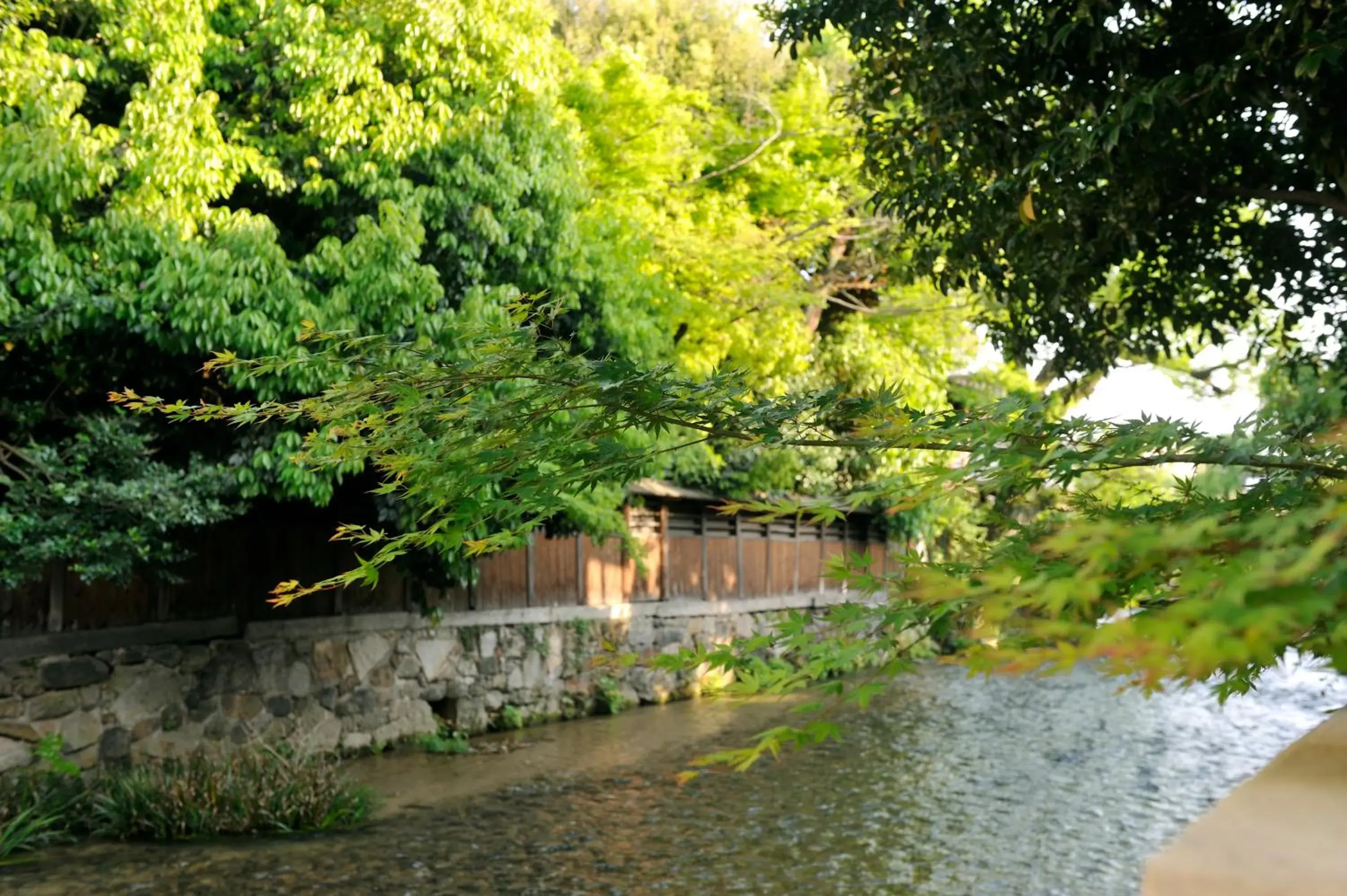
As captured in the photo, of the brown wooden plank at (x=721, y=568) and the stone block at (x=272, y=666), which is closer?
the stone block at (x=272, y=666)

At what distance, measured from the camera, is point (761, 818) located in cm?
1090

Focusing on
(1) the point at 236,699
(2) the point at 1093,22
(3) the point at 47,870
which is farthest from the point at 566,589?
(2) the point at 1093,22

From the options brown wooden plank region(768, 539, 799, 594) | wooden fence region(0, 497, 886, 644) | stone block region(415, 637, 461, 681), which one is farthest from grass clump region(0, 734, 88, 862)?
brown wooden plank region(768, 539, 799, 594)

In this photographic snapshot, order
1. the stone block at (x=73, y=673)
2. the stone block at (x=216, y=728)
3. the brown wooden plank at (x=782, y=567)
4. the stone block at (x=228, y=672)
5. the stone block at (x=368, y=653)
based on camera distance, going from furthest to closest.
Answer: the brown wooden plank at (x=782, y=567)
the stone block at (x=368, y=653)
the stone block at (x=228, y=672)
the stone block at (x=216, y=728)
the stone block at (x=73, y=673)

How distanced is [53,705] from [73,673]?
0.33 meters

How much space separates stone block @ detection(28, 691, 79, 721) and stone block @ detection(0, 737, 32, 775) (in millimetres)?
248

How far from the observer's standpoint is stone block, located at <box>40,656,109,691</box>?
35.1 feet

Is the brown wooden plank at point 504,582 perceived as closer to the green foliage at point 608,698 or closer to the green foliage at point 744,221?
the green foliage at point 608,698

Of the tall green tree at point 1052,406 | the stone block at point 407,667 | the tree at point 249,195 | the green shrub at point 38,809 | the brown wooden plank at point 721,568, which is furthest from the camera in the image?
the brown wooden plank at point 721,568

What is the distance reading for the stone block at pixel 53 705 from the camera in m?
10.5

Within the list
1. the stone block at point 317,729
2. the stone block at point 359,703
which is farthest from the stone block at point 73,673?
the stone block at point 359,703

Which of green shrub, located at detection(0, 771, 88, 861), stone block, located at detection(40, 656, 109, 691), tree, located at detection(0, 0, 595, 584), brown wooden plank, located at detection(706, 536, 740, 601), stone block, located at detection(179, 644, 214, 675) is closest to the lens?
green shrub, located at detection(0, 771, 88, 861)

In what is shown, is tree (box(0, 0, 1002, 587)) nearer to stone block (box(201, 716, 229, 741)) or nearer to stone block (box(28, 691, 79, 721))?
stone block (box(28, 691, 79, 721))

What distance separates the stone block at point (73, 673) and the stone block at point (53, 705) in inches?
2.2
